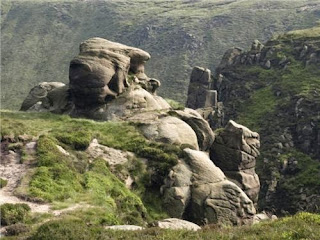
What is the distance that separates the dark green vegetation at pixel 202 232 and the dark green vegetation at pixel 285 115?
62956 millimetres

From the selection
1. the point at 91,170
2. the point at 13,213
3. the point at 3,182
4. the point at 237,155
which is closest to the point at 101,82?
the point at 91,170

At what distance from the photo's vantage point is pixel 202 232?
73.5 ft

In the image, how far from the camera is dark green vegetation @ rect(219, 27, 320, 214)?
94188 millimetres

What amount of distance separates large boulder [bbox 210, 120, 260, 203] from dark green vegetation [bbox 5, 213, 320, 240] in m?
32.8

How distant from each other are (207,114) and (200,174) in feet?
313

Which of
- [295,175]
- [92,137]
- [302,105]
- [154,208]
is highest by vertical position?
[92,137]

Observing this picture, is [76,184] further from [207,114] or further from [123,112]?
[207,114]

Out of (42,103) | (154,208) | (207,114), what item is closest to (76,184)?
(154,208)

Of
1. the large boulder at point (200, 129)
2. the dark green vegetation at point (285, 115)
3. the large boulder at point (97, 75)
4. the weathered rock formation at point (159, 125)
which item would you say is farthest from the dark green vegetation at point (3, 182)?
the dark green vegetation at point (285, 115)

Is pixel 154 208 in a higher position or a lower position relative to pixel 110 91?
lower

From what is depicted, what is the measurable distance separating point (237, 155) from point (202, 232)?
34.9m

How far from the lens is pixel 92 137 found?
4562 cm

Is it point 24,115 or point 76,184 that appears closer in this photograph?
point 76,184

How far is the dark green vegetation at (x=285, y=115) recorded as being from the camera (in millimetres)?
94188
